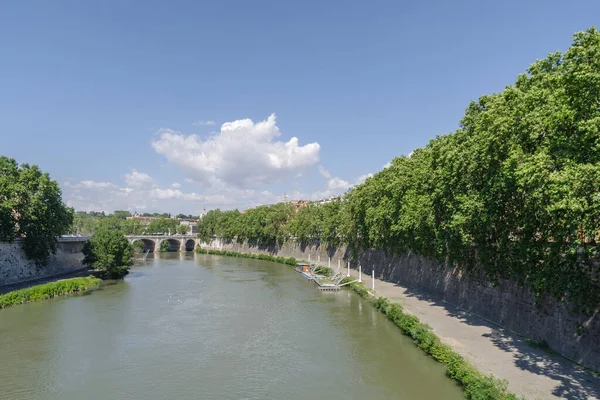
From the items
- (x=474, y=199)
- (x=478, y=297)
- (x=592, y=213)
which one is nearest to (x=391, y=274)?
(x=478, y=297)

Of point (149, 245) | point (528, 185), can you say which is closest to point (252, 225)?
point (149, 245)

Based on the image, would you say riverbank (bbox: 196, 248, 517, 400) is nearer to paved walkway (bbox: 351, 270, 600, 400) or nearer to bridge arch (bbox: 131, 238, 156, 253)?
paved walkway (bbox: 351, 270, 600, 400)

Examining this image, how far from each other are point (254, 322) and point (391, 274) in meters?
19.0

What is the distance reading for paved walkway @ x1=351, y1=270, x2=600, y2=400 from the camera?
13.4 m

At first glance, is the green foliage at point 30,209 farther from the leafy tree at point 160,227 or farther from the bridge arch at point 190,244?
the leafy tree at point 160,227

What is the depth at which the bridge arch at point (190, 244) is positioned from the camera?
4869 inches

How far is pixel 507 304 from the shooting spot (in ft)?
70.3

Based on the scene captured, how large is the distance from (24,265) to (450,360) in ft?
146

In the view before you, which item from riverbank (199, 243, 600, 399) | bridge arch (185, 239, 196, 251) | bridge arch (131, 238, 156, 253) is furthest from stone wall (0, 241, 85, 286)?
bridge arch (185, 239, 196, 251)

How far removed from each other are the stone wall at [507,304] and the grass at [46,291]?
29.7 metres

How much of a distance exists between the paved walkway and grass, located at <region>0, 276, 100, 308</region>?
1144 inches

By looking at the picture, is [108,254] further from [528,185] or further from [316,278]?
[528,185]

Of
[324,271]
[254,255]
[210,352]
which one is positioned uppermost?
[254,255]

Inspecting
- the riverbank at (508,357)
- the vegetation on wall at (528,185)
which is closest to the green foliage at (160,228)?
the vegetation on wall at (528,185)
